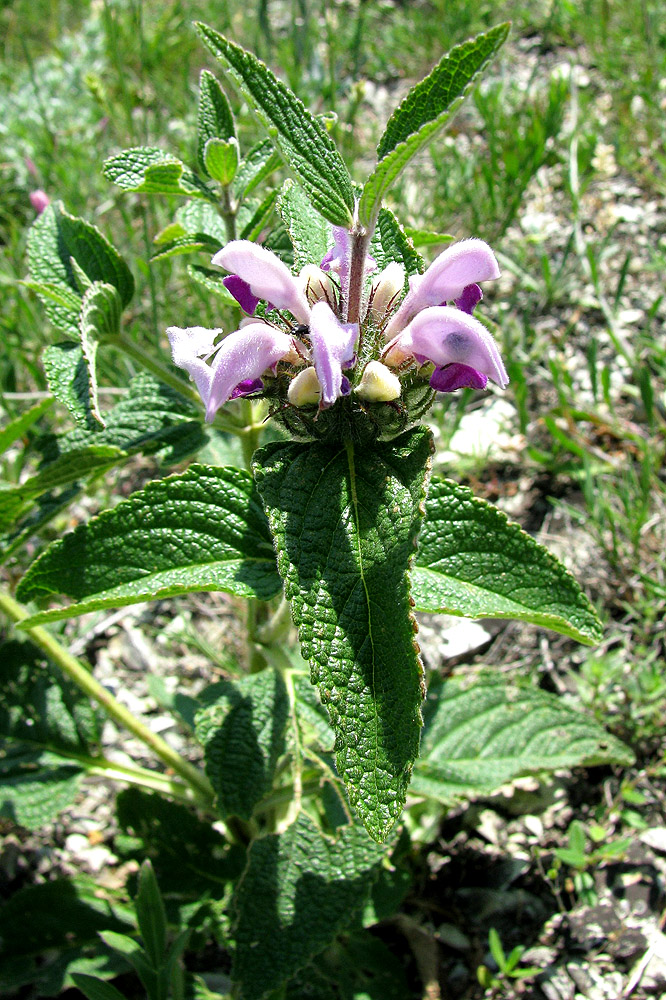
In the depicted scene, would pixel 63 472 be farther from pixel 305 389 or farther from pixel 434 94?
pixel 434 94

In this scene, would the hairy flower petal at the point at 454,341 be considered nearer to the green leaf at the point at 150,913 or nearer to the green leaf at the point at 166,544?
the green leaf at the point at 166,544

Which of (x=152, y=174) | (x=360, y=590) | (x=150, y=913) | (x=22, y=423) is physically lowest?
(x=150, y=913)

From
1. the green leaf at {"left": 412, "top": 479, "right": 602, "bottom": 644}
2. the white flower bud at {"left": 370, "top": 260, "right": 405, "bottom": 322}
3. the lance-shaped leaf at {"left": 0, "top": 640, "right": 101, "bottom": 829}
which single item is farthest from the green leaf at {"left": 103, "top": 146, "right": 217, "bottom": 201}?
the lance-shaped leaf at {"left": 0, "top": 640, "right": 101, "bottom": 829}

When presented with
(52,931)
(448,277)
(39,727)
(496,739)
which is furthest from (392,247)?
(52,931)

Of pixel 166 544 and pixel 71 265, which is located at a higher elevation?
pixel 71 265

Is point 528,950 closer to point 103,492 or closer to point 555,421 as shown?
point 555,421

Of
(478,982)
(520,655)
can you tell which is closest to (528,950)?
(478,982)

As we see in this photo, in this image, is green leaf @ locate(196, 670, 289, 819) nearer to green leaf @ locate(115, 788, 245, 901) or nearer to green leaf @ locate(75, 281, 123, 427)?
green leaf @ locate(115, 788, 245, 901)
